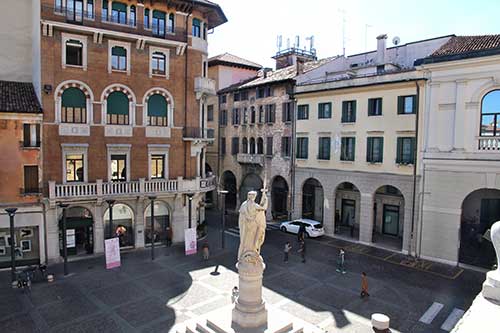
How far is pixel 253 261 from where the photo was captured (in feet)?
42.3

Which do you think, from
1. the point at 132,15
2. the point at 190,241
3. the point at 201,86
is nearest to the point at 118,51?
the point at 132,15

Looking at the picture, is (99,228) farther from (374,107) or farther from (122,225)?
(374,107)

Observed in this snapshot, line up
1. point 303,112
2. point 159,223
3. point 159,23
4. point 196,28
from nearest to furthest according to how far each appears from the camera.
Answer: point 159,23 → point 159,223 → point 196,28 → point 303,112

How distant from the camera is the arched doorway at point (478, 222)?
28.0 m

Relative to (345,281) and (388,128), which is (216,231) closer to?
(345,281)

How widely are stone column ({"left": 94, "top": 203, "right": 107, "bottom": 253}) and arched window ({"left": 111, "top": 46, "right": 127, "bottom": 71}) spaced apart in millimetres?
10630

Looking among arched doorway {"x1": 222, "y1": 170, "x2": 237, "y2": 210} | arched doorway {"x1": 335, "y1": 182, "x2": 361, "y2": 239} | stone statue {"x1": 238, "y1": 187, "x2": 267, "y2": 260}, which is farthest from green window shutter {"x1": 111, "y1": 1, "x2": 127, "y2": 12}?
arched doorway {"x1": 335, "y1": 182, "x2": 361, "y2": 239}

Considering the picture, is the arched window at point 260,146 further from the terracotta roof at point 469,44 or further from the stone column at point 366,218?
the terracotta roof at point 469,44

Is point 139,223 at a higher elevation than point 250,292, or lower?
lower

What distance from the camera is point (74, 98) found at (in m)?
26.4

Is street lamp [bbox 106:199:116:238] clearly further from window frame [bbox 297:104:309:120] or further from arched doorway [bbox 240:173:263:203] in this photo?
window frame [bbox 297:104:309:120]

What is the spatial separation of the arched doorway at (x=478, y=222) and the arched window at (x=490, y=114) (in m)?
6.24

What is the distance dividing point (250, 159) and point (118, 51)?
18.9 m

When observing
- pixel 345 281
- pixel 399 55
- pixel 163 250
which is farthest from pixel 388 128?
pixel 163 250
